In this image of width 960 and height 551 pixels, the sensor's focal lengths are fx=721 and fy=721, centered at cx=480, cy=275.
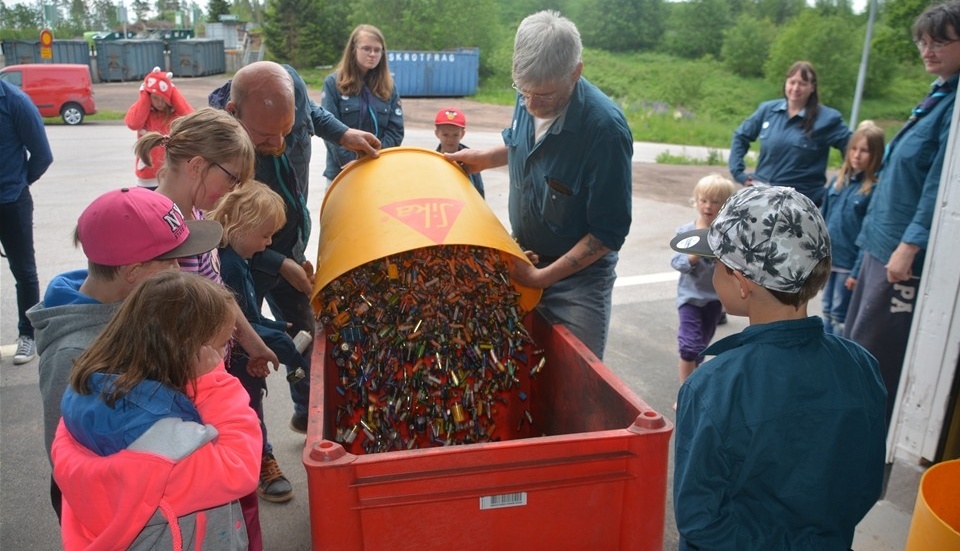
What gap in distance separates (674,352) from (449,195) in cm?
313

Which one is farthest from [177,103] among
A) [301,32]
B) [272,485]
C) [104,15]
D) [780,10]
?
[780,10]

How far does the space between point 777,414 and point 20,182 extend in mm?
4790

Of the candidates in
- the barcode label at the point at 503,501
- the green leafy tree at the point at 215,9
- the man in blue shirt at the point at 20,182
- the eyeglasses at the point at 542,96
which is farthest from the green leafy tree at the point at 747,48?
the barcode label at the point at 503,501

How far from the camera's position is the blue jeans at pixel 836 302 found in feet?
16.6

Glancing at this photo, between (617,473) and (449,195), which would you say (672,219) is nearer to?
(449,195)

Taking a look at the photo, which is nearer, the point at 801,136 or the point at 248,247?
the point at 248,247

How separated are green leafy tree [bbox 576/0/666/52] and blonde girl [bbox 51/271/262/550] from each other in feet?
178

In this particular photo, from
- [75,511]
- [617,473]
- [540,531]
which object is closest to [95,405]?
[75,511]

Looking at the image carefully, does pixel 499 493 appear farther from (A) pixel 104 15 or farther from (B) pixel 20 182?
(A) pixel 104 15

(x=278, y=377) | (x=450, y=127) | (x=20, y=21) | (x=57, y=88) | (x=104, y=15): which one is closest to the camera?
(x=278, y=377)

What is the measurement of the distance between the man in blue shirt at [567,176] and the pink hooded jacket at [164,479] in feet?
4.76

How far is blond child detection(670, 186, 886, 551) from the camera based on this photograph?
169 cm

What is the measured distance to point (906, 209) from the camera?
11.4 ft

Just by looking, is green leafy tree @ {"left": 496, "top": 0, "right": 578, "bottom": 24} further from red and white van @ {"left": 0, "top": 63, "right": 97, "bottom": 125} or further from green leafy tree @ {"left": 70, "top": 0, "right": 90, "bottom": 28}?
red and white van @ {"left": 0, "top": 63, "right": 97, "bottom": 125}
